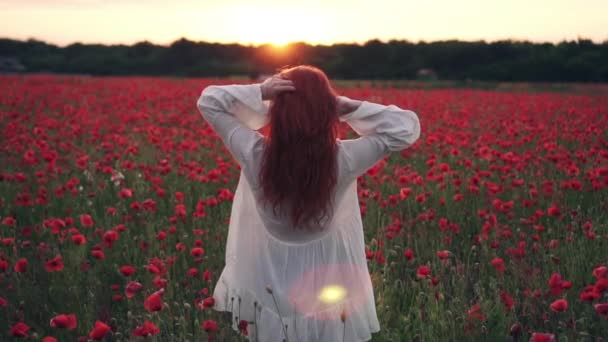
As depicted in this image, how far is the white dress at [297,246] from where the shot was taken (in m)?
2.81

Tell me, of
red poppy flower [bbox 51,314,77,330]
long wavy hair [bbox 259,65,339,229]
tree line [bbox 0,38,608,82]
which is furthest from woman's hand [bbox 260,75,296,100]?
tree line [bbox 0,38,608,82]

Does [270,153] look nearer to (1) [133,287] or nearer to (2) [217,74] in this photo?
(1) [133,287]

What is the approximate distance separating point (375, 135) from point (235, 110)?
0.63 meters

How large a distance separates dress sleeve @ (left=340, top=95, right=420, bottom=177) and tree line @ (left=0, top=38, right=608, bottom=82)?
106ft

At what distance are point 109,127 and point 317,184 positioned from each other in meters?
8.74

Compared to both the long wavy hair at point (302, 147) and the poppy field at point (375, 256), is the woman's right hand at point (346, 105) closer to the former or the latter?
the long wavy hair at point (302, 147)

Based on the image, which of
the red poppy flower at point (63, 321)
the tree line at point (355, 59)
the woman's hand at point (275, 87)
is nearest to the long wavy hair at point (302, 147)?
the woman's hand at point (275, 87)

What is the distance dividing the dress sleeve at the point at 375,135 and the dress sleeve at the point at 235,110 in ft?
1.33

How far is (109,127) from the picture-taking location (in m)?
10.8

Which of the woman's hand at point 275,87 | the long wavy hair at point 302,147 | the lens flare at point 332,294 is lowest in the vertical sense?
the lens flare at point 332,294

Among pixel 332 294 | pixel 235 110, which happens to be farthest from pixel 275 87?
pixel 332 294

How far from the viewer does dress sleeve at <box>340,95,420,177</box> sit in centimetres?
280

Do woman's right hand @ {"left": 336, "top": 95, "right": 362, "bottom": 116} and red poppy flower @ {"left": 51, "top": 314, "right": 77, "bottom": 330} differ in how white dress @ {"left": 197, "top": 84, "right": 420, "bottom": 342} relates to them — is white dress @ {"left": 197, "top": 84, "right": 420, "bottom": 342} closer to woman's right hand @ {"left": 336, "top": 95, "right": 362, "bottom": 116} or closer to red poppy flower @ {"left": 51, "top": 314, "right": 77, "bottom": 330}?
woman's right hand @ {"left": 336, "top": 95, "right": 362, "bottom": 116}

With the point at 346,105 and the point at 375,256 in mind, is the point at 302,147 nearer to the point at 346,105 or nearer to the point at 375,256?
the point at 346,105
